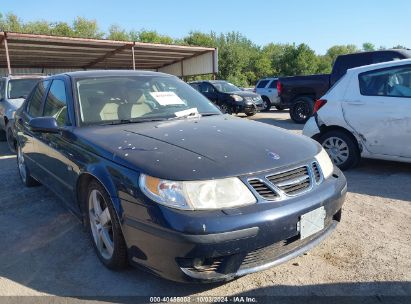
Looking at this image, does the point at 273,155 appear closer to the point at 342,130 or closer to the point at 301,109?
the point at 342,130

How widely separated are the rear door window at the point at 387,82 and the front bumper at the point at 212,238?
3232 mm

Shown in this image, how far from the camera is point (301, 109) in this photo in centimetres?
1188

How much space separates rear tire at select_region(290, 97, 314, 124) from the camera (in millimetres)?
11675

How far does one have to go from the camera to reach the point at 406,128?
484 cm

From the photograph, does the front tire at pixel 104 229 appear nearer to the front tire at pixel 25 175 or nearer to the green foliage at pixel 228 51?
the front tire at pixel 25 175

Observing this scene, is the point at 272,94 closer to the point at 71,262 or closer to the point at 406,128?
the point at 406,128

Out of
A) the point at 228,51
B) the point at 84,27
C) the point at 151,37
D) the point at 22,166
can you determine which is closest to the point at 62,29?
the point at 84,27

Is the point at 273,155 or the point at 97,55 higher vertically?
the point at 97,55

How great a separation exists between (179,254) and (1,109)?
805 centimetres

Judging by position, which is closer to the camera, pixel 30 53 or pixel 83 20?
pixel 30 53

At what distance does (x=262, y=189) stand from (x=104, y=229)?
4.28 ft

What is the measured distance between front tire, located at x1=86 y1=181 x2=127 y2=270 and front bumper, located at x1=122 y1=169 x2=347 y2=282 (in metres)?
0.18

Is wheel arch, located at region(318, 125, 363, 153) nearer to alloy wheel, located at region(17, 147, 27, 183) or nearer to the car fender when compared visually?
the car fender

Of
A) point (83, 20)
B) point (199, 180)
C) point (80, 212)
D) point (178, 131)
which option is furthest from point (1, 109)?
point (83, 20)
